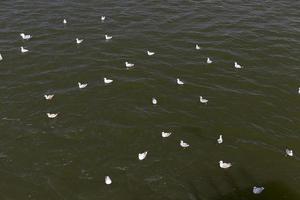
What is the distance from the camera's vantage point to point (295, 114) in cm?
3469

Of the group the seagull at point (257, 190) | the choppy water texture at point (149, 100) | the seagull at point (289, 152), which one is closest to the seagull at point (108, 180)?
the choppy water texture at point (149, 100)

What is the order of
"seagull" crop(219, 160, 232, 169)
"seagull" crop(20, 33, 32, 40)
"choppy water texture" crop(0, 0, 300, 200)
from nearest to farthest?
1. "choppy water texture" crop(0, 0, 300, 200)
2. "seagull" crop(219, 160, 232, 169)
3. "seagull" crop(20, 33, 32, 40)

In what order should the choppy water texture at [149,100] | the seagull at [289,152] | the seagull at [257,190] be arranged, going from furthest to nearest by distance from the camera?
the seagull at [289,152], the choppy water texture at [149,100], the seagull at [257,190]

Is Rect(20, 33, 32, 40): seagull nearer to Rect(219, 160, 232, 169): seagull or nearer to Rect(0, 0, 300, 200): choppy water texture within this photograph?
Rect(0, 0, 300, 200): choppy water texture

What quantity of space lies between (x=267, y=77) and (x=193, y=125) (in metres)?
9.19

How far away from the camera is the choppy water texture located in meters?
29.2

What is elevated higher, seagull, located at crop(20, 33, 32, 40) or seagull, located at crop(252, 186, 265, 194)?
seagull, located at crop(20, 33, 32, 40)

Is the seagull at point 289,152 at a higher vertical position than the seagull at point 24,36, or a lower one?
lower

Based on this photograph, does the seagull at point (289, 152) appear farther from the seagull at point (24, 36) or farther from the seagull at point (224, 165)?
the seagull at point (24, 36)

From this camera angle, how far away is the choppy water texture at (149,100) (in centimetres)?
2922

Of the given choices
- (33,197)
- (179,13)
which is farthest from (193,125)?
(179,13)

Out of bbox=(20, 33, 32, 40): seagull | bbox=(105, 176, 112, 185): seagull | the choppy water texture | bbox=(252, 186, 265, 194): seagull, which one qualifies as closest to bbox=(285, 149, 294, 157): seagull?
the choppy water texture

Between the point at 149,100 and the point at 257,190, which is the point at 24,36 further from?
the point at 257,190

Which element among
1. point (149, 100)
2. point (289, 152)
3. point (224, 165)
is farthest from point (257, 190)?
point (149, 100)
